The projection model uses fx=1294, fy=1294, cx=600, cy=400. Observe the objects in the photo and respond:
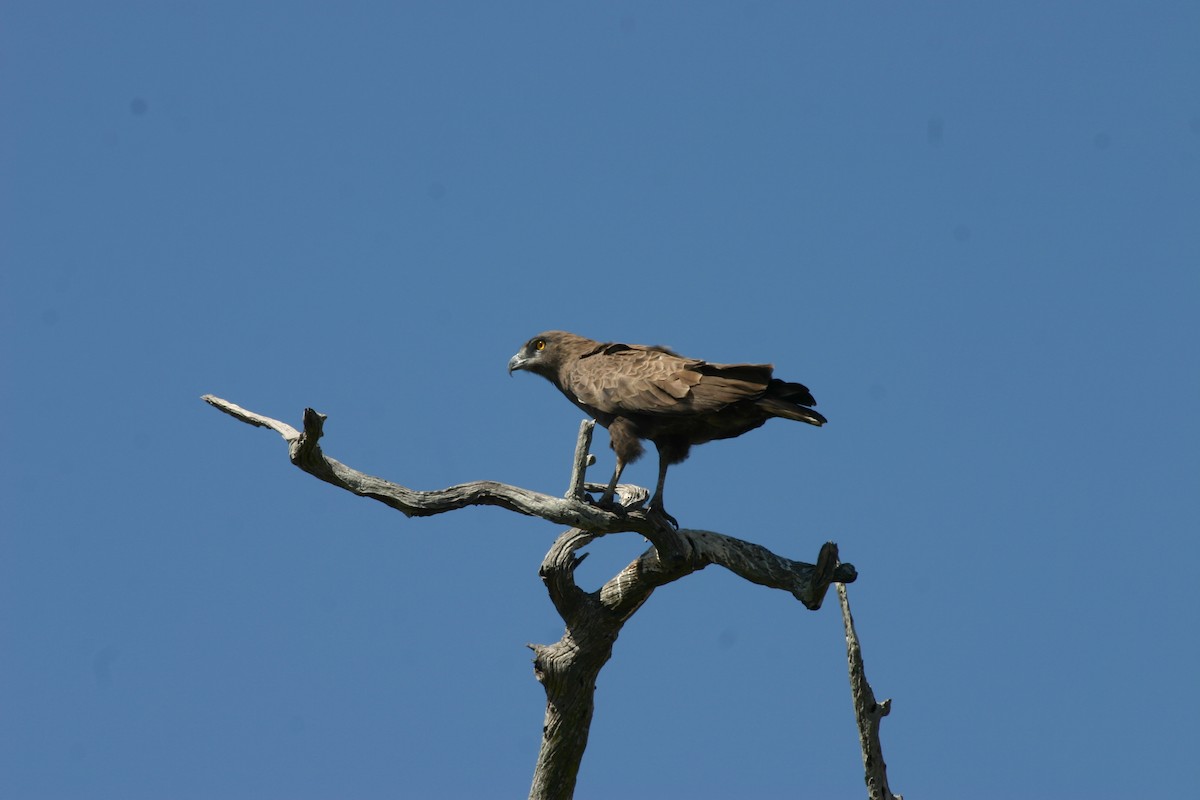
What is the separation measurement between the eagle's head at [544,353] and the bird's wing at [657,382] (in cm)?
43

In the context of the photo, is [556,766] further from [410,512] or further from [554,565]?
[410,512]

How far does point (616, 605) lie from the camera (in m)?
9.91

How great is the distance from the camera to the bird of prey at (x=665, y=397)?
28.2ft

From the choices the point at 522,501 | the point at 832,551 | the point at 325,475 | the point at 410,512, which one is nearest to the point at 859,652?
the point at 832,551

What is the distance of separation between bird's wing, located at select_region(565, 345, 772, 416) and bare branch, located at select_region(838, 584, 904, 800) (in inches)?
83.9

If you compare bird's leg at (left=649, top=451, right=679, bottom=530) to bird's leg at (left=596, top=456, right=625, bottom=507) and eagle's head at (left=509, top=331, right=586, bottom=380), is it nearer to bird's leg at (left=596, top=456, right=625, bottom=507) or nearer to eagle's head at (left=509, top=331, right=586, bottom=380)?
bird's leg at (left=596, top=456, right=625, bottom=507)

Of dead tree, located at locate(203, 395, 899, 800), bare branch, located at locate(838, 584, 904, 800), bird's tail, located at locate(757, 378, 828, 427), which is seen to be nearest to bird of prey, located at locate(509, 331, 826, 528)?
bird's tail, located at locate(757, 378, 828, 427)

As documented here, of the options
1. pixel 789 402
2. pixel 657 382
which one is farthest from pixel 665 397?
pixel 789 402

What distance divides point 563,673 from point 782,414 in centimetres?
289

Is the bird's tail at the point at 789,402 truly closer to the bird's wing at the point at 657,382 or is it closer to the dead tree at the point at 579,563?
the bird's wing at the point at 657,382

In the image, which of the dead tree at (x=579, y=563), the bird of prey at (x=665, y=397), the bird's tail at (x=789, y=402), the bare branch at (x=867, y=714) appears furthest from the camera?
the bare branch at (x=867, y=714)

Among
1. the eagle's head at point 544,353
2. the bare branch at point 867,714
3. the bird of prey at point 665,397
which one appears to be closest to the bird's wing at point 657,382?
the bird of prey at point 665,397

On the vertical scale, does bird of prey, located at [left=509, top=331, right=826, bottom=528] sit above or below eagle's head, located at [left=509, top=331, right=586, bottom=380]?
below

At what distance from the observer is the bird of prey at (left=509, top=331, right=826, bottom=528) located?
28.2 ft
